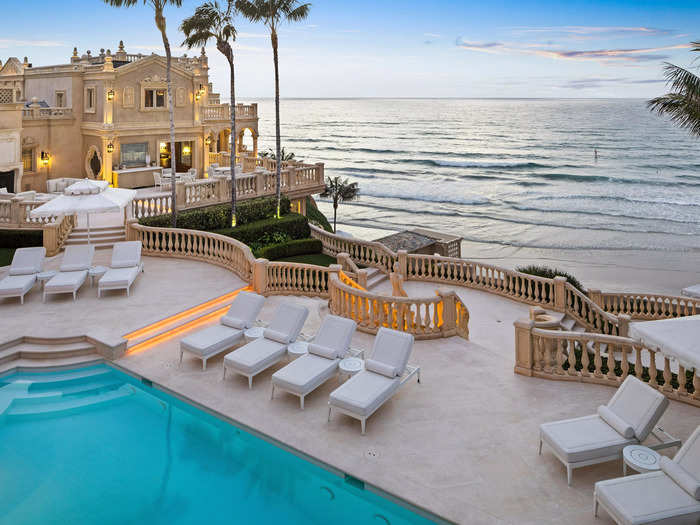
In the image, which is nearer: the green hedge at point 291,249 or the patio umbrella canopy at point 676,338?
the patio umbrella canopy at point 676,338

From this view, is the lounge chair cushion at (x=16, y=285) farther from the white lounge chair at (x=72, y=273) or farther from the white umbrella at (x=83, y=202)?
the white umbrella at (x=83, y=202)

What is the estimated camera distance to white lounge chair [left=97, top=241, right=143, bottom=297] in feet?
49.9

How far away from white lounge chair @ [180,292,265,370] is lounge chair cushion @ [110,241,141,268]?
5431 mm

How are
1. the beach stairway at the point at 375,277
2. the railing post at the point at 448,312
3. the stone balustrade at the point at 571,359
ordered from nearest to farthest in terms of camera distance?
the stone balustrade at the point at 571,359, the railing post at the point at 448,312, the beach stairway at the point at 375,277

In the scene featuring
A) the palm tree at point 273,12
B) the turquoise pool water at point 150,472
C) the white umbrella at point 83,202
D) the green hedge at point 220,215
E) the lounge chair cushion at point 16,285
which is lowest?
the turquoise pool water at point 150,472

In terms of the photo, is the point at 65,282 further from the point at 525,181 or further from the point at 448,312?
the point at 525,181

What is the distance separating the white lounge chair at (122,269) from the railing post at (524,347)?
33.1 feet

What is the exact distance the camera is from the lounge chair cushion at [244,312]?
12.3 meters

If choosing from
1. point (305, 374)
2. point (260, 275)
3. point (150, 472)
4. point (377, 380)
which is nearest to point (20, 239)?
point (260, 275)

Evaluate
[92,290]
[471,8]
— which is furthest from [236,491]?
[471,8]

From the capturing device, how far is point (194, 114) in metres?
32.8

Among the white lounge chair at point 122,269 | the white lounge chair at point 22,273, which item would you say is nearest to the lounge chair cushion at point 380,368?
the white lounge chair at point 122,269

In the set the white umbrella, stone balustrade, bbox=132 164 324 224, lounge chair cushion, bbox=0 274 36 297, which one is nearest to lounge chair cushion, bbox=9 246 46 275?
lounge chair cushion, bbox=0 274 36 297

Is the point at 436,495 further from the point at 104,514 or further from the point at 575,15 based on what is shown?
the point at 575,15
